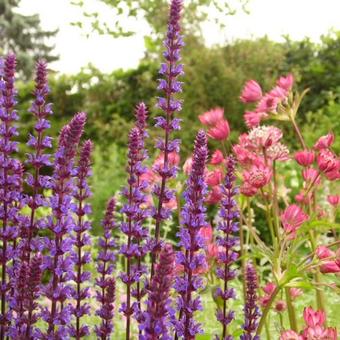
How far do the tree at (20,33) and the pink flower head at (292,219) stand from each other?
3354 cm

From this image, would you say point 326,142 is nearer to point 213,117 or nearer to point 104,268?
point 213,117

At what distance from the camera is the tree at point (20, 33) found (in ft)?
118

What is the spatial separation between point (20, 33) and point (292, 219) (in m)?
36.1

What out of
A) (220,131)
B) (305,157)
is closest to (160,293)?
(305,157)

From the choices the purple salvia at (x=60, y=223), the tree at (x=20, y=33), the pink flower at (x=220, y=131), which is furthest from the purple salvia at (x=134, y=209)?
the tree at (x=20, y=33)

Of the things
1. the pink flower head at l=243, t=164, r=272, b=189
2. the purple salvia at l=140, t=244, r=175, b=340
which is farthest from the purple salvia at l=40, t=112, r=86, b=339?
the pink flower head at l=243, t=164, r=272, b=189

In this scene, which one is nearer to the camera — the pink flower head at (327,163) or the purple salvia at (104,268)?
the purple salvia at (104,268)

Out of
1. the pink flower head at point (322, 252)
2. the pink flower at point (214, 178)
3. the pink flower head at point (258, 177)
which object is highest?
the pink flower at point (214, 178)

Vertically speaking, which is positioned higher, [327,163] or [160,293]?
[327,163]

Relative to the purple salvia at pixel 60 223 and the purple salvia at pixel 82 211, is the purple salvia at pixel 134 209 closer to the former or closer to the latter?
the purple salvia at pixel 82 211

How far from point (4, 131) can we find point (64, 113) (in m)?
13.4

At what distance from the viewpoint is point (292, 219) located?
2.70m

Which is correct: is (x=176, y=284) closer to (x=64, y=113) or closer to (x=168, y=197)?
(x=168, y=197)

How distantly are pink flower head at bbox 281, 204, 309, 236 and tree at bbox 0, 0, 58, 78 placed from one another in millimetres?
33541
